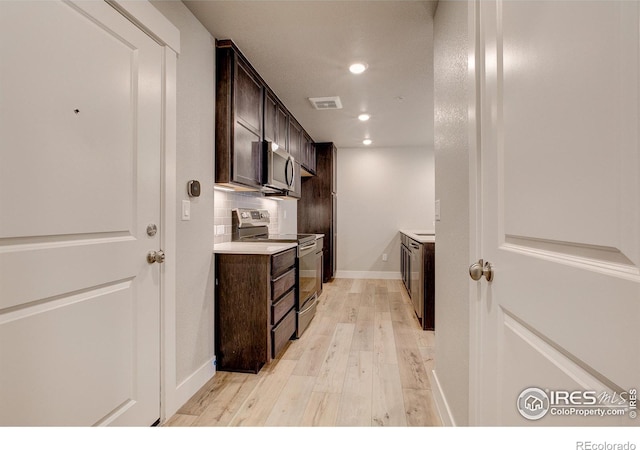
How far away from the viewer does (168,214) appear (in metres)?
1.69

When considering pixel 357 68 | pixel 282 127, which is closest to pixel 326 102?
pixel 282 127

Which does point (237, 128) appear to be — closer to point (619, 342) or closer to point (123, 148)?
point (123, 148)

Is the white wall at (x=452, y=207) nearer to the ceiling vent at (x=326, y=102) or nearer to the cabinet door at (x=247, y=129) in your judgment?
the cabinet door at (x=247, y=129)

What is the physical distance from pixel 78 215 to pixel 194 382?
1.25 meters

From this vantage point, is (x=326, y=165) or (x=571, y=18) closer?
(x=571, y=18)

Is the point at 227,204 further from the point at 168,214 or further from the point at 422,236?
the point at 422,236

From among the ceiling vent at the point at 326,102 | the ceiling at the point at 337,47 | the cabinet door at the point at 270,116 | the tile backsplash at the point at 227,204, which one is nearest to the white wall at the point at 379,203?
the ceiling at the point at 337,47

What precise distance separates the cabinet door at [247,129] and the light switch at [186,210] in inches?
18.6

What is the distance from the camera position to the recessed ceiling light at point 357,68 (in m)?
2.61

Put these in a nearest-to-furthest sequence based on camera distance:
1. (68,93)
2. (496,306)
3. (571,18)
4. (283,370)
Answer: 1. (571,18)
2. (496,306)
3. (68,93)
4. (283,370)

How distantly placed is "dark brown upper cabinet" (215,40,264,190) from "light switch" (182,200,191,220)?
1.31 ft

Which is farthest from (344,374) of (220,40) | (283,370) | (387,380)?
(220,40)

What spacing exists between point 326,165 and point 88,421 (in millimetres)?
4553

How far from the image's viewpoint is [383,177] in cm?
577
